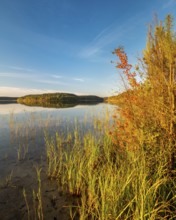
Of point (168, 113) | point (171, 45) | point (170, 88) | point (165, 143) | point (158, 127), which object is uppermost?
point (171, 45)

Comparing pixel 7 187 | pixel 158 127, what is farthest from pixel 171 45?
pixel 7 187

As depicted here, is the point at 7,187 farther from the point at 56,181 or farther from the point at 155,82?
the point at 155,82

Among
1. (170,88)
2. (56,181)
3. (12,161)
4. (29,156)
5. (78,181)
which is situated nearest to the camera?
(170,88)

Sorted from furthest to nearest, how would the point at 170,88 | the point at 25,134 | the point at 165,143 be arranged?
1. the point at 25,134
2. the point at 165,143
3. the point at 170,88

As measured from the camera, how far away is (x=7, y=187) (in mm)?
5469

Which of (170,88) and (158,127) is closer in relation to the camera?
(170,88)

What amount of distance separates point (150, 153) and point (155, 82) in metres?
2.08

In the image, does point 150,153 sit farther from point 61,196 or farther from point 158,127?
point 61,196

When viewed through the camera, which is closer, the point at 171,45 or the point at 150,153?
the point at 171,45

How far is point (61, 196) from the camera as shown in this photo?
507 cm

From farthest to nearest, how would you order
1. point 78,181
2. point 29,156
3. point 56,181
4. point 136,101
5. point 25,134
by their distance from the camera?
point 25,134, point 29,156, point 56,181, point 136,101, point 78,181

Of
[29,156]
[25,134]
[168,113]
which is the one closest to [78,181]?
[168,113]

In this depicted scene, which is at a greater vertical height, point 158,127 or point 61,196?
point 158,127

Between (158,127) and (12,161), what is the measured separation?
21.2 feet
